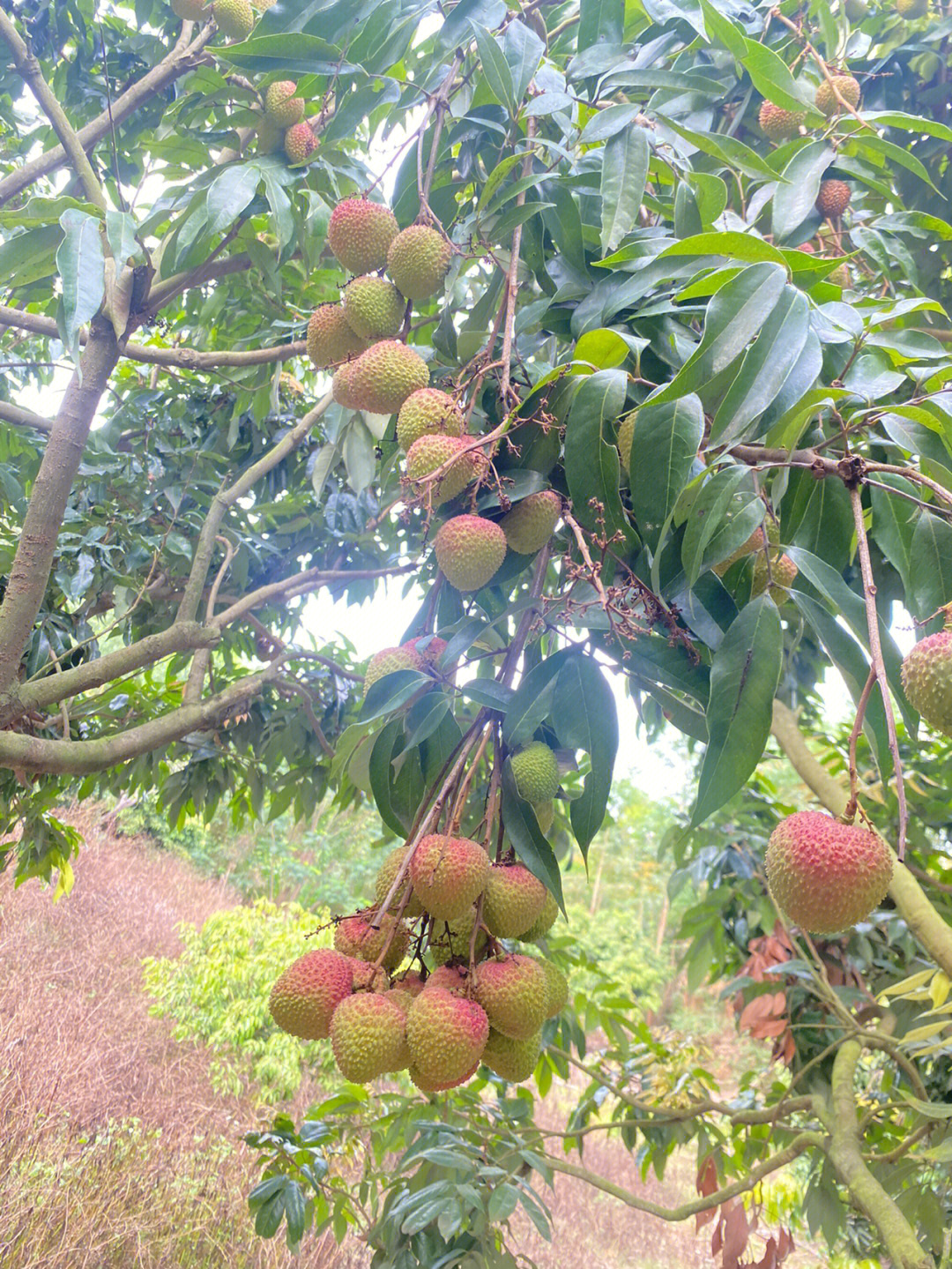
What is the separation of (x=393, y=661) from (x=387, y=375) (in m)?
0.23

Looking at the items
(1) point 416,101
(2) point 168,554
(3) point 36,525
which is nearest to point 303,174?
(1) point 416,101

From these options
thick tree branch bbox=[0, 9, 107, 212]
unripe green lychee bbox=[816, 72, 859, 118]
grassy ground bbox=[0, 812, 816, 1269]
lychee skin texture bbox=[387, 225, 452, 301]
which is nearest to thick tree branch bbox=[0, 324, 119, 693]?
thick tree branch bbox=[0, 9, 107, 212]

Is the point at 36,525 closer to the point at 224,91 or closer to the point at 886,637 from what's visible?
the point at 224,91

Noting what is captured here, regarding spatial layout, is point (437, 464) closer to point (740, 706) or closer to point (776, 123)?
point (740, 706)

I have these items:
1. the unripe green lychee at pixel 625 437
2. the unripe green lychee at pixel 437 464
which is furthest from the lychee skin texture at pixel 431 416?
the unripe green lychee at pixel 625 437

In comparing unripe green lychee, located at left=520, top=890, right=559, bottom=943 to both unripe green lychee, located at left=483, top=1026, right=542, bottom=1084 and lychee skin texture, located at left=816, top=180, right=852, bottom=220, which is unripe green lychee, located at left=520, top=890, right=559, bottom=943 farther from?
lychee skin texture, located at left=816, top=180, right=852, bottom=220

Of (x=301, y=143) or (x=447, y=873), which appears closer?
(x=447, y=873)

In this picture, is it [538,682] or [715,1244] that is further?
[715,1244]

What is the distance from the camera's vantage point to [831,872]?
451mm

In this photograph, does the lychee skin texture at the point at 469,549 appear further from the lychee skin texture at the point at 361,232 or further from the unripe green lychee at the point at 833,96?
the unripe green lychee at the point at 833,96

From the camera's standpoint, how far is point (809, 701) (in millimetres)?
2559

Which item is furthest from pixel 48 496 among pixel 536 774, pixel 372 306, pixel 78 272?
pixel 536 774

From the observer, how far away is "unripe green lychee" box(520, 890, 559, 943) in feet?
2.03

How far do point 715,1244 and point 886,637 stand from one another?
141 centimetres
